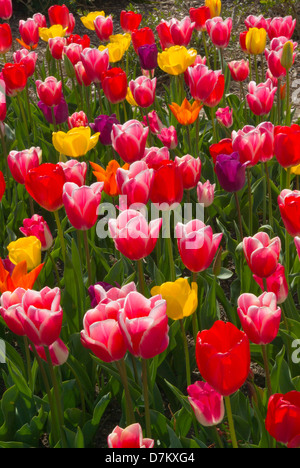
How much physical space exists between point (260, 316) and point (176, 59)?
1929mm

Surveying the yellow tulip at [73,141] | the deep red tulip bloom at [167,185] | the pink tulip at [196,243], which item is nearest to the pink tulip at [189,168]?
the deep red tulip bloom at [167,185]

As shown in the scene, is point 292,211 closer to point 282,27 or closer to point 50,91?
point 50,91

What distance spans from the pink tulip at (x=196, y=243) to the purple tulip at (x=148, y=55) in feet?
5.73

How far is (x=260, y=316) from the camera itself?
1474 millimetres

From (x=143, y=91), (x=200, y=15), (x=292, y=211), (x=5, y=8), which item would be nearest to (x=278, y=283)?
(x=292, y=211)

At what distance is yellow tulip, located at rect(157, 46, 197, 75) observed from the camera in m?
3.11

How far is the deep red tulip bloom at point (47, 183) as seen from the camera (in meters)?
1.96

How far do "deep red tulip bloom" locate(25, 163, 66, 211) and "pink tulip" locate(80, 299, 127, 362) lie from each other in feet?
2.18

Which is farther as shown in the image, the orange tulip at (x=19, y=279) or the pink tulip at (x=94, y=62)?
the pink tulip at (x=94, y=62)

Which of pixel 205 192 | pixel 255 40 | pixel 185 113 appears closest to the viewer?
pixel 205 192

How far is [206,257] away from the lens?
5.72 feet

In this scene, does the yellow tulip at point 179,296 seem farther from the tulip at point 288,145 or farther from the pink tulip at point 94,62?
the pink tulip at point 94,62

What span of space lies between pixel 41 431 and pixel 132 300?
26.7 inches
